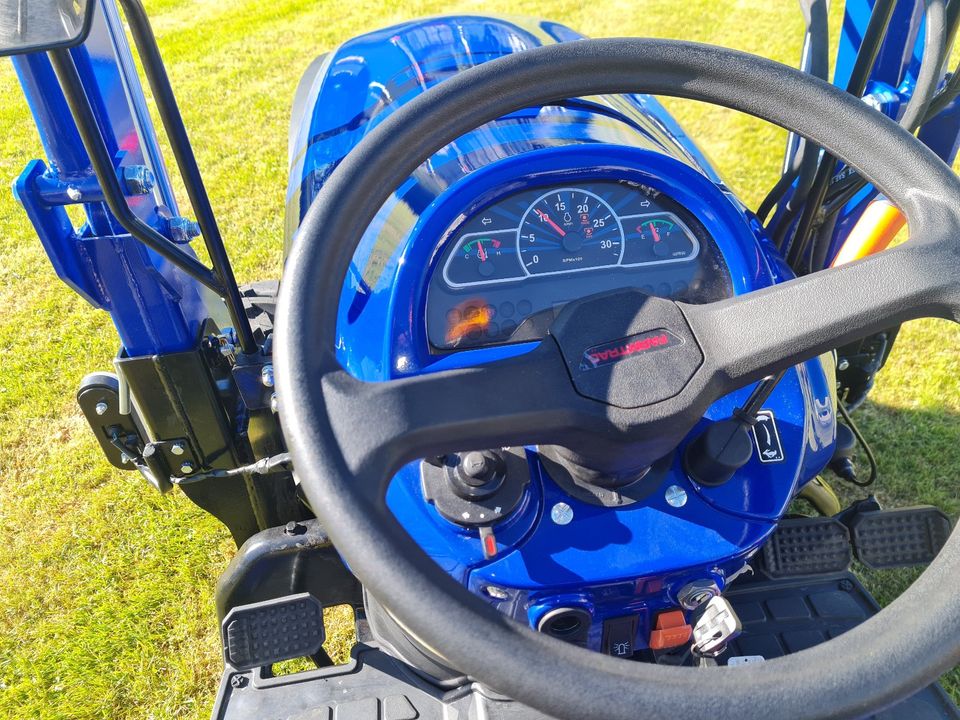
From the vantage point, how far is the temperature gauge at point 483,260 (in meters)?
1.38

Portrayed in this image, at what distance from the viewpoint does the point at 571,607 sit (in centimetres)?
117

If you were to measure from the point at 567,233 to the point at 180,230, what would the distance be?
2.55 feet

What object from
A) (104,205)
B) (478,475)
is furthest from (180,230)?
(478,475)

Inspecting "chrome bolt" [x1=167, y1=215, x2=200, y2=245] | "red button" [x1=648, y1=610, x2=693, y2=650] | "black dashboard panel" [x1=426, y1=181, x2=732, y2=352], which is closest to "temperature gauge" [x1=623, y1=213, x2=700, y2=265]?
"black dashboard panel" [x1=426, y1=181, x2=732, y2=352]

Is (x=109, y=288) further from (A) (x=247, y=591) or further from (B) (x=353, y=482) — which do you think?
(B) (x=353, y=482)

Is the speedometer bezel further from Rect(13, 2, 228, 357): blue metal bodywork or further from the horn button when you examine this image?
Rect(13, 2, 228, 357): blue metal bodywork

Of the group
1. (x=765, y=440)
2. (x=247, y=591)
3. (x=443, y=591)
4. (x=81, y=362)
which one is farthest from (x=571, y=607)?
(x=81, y=362)

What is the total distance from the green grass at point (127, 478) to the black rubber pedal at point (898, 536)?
79 centimetres

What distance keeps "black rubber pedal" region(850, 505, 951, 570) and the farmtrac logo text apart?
87cm

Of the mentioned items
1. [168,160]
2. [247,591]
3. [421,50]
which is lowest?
[247,591]

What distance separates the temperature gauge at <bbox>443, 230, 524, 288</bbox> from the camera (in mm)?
1377

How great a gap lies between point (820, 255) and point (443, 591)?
1409 mm

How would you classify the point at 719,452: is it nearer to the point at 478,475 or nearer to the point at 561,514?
the point at 561,514

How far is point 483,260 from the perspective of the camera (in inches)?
55.0
